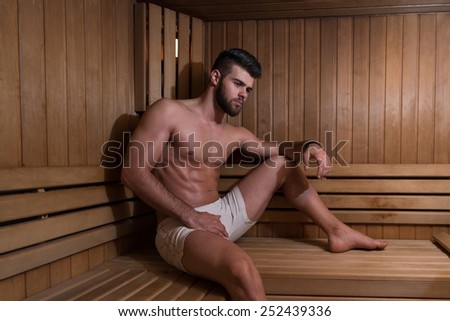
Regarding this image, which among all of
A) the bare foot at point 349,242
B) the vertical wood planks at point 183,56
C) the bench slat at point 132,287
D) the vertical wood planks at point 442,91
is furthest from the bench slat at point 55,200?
the vertical wood planks at point 442,91

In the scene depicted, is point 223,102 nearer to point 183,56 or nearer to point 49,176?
point 183,56

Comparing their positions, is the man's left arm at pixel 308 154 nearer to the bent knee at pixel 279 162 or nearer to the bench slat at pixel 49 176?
the bent knee at pixel 279 162

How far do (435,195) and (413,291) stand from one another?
3.31 feet

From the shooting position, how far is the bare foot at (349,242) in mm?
2422

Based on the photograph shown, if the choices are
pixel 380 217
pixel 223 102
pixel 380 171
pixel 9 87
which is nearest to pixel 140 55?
pixel 223 102

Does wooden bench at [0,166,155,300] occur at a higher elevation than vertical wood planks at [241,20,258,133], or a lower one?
lower

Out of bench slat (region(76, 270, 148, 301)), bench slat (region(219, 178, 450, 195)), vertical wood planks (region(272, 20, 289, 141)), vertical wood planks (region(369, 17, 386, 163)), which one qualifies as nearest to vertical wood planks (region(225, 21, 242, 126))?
vertical wood planks (region(272, 20, 289, 141))

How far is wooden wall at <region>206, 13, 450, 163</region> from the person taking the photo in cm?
281

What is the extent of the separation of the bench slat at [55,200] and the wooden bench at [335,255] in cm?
1

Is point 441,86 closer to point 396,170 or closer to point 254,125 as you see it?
point 396,170

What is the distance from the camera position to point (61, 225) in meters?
1.90

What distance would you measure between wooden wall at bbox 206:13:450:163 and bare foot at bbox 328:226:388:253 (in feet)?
2.10

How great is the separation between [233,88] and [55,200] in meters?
1.10

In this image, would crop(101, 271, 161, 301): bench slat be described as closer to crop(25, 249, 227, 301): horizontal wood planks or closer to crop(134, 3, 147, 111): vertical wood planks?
crop(25, 249, 227, 301): horizontal wood planks
